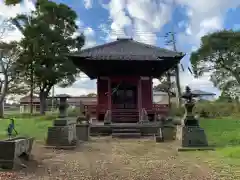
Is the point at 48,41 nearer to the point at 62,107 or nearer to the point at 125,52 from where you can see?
the point at 125,52

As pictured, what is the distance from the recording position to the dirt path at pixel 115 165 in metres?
6.58

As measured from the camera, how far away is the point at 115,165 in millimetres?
7805

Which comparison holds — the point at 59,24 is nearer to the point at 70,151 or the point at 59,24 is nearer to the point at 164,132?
the point at 164,132

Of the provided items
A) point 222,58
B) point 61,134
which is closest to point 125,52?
point 61,134

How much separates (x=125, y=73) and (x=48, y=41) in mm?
14267

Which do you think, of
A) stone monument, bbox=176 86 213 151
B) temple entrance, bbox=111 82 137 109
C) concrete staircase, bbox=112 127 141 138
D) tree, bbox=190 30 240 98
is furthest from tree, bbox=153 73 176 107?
stone monument, bbox=176 86 213 151

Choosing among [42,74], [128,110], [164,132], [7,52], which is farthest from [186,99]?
[7,52]

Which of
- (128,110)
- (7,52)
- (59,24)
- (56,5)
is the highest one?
(56,5)

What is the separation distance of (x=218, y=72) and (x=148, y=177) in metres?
32.0

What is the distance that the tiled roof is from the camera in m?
16.6

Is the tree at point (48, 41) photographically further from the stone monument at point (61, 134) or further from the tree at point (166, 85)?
the stone monument at point (61, 134)

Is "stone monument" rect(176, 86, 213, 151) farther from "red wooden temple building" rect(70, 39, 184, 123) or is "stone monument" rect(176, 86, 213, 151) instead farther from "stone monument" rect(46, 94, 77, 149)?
"red wooden temple building" rect(70, 39, 184, 123)

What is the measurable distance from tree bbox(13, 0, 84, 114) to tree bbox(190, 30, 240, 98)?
14.5 meters

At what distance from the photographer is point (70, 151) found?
405 inches
